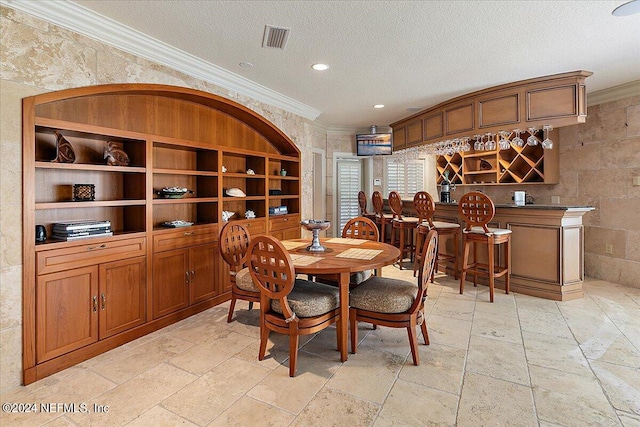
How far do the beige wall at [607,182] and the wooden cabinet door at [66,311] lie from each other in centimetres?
608

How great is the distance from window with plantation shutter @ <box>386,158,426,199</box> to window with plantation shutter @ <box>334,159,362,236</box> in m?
0.71

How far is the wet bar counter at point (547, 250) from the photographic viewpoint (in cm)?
376

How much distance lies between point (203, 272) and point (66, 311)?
1303mm

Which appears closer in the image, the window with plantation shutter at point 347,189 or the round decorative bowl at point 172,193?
the round decorative bowl at point 172,193

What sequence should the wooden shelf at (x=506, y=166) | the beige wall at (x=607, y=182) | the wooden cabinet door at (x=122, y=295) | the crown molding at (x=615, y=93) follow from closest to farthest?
the wooden cabinet door at (x=122, y=295), the crown molding at (x=615, y=93), the beige wall at (x=607, y=182), the wooden shelf at (x=506, y=166)

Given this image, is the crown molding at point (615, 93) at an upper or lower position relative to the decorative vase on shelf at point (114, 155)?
upper

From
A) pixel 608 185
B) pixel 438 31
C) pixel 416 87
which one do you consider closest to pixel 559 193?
pixel 608 185

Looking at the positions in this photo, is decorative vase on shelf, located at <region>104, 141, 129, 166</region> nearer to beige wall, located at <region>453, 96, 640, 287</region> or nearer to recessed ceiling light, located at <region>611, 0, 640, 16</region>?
recessed ceiling light, located at <region>611, 0, 640, 16</region>

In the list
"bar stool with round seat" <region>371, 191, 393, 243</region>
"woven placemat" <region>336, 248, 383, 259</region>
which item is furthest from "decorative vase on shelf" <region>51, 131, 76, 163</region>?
"bar stool with round seat" <region>371, 191, 393, 243</region>

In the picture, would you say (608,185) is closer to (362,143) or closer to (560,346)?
(560,346)

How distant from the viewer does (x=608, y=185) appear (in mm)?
4547

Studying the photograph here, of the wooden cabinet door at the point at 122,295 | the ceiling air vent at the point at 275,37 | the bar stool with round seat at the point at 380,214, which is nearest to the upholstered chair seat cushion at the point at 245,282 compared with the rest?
the wooden cabinet door at the point at 122,295

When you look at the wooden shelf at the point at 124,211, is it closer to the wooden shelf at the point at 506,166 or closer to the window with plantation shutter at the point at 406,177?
the window with plantation shutter at the point at 406,177

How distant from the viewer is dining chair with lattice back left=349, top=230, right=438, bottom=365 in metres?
2.32
